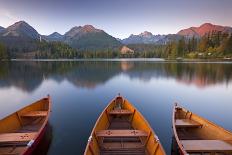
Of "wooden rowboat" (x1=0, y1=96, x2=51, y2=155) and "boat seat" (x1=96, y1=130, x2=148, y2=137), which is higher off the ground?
"boat seat" (x1=96, y1=130, x2=148, y2=137)

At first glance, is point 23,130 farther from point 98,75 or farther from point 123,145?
point 98,75

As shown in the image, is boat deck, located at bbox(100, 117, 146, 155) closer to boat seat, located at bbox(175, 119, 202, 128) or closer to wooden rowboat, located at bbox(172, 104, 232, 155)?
wooden rowboat, located at bbox(172, 104, 232, 155)

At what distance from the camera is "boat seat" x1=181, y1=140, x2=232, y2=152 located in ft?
36.8

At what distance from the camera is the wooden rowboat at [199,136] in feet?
37.2

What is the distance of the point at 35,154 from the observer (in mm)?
13844

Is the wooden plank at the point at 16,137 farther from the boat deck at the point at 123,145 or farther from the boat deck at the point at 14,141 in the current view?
the boat deck at the point at 123,145

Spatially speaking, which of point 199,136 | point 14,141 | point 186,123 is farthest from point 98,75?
point 14,141

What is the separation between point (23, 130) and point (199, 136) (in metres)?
13.4

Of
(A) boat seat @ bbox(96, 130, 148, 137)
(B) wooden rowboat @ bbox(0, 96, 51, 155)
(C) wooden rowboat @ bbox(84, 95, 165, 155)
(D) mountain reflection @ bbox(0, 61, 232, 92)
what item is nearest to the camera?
(C) wooden rowboat @ bbox(84, 95, 165, 155)

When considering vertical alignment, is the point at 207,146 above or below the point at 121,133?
below

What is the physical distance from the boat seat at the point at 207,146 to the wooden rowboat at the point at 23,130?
8.84m

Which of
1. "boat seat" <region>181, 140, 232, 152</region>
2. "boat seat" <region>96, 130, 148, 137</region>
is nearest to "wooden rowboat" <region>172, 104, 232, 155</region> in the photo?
"boat seat" <region>181, 140, 232, 152</region>

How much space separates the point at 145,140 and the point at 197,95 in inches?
1034

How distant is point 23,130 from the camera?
15.8 meters
